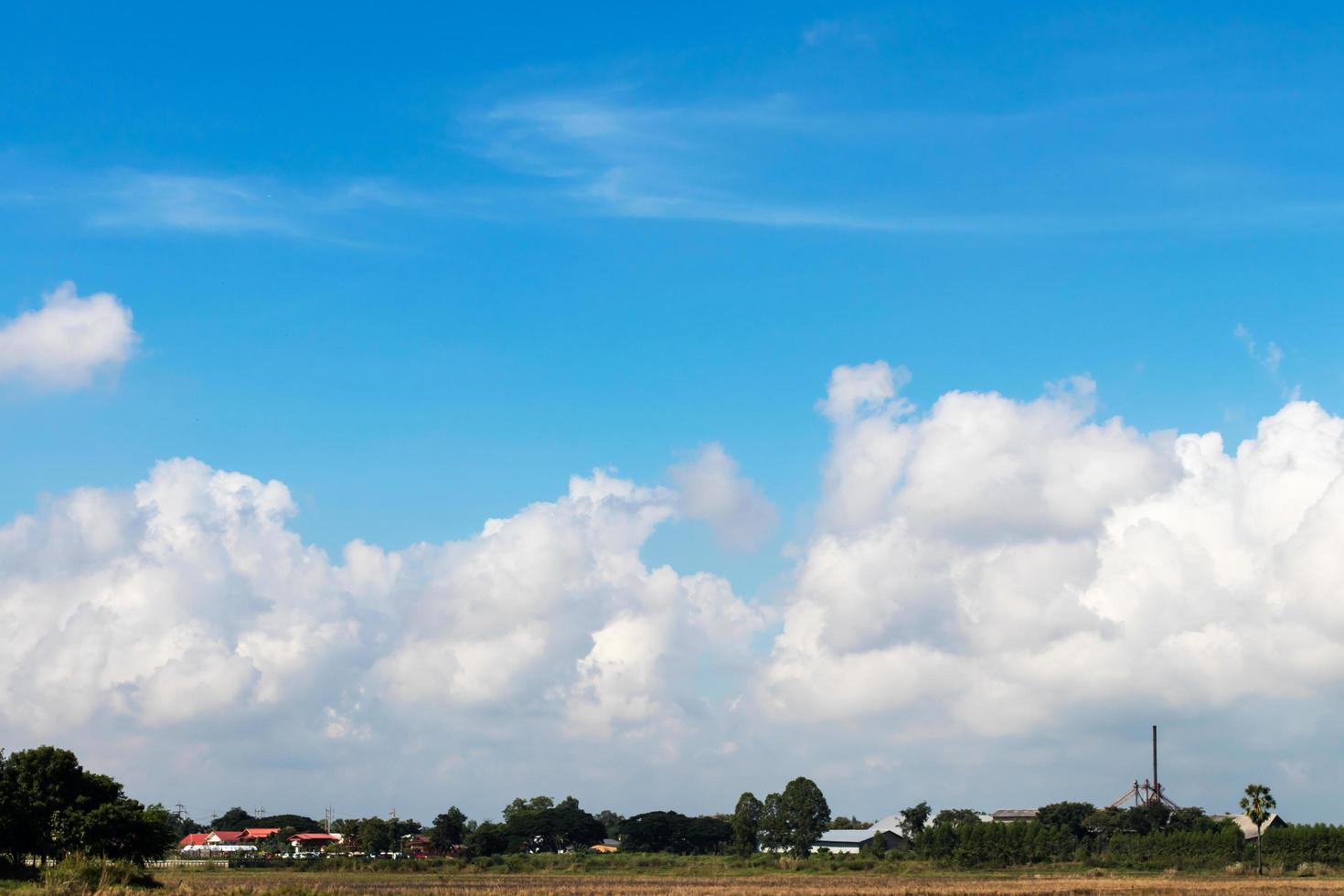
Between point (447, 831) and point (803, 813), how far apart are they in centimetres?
4684

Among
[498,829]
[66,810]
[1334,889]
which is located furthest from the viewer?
[498,829]

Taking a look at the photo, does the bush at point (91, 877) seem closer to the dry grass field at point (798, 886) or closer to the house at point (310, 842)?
the dry grass field at point (798, 886)

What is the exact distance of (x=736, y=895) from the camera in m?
74.6

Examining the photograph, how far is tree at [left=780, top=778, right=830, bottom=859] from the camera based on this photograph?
6447 inches

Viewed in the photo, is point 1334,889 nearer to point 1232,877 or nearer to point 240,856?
point 1232,877

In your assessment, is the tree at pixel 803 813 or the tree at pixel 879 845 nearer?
the tree at pixel 879 845

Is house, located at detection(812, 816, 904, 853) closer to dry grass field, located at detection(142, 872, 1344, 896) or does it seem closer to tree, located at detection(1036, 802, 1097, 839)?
tree, located at detection(1036, 802, 1097, 839)

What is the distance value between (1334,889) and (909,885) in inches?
1028

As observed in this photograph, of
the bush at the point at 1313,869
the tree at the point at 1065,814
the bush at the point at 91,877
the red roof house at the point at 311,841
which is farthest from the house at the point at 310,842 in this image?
the bush at the point at 1313,869

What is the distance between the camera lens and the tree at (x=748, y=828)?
16988 cm

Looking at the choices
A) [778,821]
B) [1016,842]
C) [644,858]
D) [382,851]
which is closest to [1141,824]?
[1016,842]

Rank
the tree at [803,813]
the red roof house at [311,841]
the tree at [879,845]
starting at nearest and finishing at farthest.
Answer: the tree at [879,845], the tree at [803,813], the red roof house at [311,841]

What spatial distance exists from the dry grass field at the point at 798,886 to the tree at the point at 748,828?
6515cm

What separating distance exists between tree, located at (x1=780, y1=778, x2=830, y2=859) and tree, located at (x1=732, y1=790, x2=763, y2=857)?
6.08 meters
